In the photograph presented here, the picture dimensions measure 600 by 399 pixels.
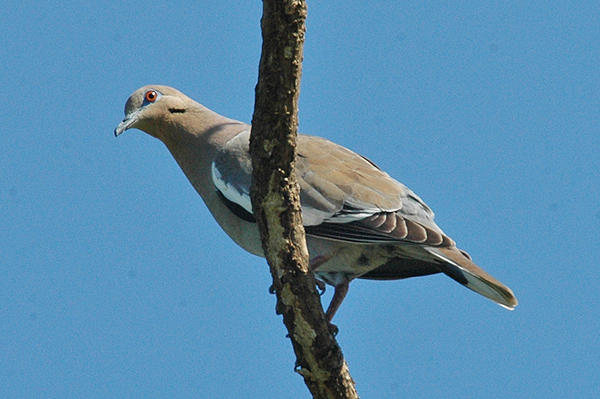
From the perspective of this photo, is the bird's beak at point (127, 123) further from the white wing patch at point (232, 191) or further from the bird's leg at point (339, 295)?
the bird's leg at point (339, 295)

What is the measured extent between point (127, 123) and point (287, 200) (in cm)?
255

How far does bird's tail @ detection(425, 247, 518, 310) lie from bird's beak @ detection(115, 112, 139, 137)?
7.90ft

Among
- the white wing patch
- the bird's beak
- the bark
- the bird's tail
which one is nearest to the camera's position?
the bark

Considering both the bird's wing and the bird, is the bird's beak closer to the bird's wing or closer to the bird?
the bird

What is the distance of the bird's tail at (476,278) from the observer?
489 cm

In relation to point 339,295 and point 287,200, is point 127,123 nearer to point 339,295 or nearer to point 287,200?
point 339,295

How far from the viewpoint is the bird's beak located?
5.94 metres

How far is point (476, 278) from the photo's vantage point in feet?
16.3

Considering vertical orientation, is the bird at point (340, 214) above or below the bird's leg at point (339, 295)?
above

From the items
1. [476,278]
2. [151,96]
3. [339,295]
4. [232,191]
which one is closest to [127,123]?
[151,96]

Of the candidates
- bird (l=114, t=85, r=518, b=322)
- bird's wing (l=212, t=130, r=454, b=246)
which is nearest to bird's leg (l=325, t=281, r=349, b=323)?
bird (l=114, t=85, r=518, b=322)

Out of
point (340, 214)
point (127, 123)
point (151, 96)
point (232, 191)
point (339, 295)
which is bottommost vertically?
point (339, 295)

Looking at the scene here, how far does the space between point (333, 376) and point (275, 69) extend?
157cm

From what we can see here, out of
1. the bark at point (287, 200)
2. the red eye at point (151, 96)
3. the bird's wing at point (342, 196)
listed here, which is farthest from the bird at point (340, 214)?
the bark at point (287, 200)
